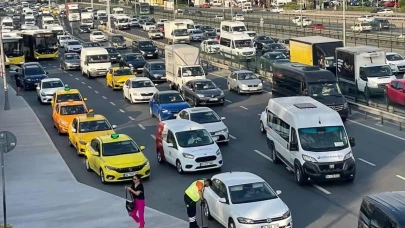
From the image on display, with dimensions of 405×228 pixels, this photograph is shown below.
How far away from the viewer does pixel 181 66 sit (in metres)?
47.2

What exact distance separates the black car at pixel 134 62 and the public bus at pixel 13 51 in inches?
415

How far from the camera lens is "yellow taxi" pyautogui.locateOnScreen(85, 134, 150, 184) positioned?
26.1 metres

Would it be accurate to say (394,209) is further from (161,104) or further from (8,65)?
(8,65)

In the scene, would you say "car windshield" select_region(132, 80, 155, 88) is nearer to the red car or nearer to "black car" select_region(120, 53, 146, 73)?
"black car" select_region(120, 53, 146, 73)

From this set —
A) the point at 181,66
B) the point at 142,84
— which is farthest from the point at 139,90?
the point at 181,66

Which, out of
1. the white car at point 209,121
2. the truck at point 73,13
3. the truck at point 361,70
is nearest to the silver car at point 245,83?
the truck at point 361,70

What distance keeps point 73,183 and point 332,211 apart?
8605 mm

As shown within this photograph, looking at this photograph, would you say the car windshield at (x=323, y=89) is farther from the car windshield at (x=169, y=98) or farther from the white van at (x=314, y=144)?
the white van at (x=314, y=144)

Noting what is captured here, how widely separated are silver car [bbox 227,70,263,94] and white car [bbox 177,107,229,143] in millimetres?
12376

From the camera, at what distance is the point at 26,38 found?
69.1 meters

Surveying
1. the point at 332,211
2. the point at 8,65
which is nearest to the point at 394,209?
the point at 332,211

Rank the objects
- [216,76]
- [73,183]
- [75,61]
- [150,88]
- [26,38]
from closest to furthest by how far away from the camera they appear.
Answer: [73,183] < [150,88] < [216,76] < [75,61] < [26,38]

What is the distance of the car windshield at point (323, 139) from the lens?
2514cm

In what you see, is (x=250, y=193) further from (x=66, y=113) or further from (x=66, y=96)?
(x=66, y=96)
